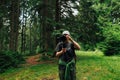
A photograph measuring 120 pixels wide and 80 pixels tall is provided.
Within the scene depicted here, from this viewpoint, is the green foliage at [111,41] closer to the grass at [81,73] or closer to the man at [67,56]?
the grass at [81,73]

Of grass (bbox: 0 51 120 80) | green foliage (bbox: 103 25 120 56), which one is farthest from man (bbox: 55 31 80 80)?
green foliage (bbox: 103 25 120 56)

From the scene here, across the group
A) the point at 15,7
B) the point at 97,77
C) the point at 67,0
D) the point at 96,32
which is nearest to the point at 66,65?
the point at 97,77

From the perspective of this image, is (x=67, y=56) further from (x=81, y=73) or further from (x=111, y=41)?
(x=111, y=41)

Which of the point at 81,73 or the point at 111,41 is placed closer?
the point at 81,73

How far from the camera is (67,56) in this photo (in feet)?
28.9

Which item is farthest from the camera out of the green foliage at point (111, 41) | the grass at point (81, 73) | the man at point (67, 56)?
the green foliage at point (111, 41)

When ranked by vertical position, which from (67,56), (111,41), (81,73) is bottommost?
→ (81,73)

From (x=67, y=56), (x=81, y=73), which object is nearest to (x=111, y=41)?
(x=81, y=73)

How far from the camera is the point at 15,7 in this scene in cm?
2703

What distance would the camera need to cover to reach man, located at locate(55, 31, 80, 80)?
8742 mm

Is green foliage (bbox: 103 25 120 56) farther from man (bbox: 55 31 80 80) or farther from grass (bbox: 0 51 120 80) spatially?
man (bbox: 55 31 80 80)

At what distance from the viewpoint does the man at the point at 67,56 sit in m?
8.74

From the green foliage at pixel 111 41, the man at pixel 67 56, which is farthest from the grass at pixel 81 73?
the green foliage at pixel 111 41

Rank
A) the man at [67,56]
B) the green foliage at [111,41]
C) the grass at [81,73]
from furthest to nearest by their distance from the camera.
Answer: the green foliage at [111,41]
the grass at [81,73]
the man at [67,56]
